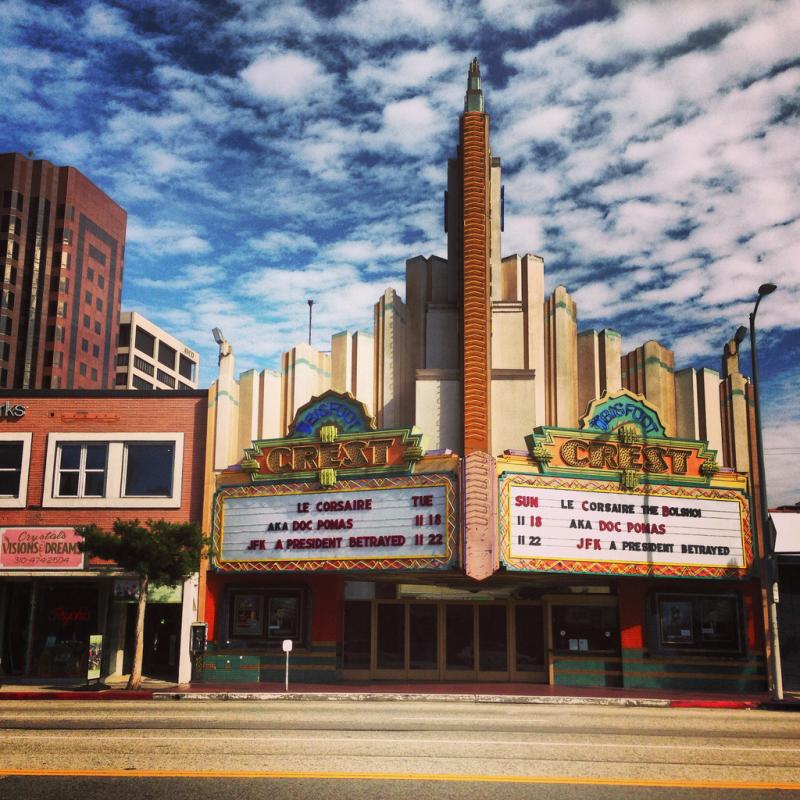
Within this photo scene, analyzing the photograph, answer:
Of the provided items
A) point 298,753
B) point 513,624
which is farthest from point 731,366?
point 298,753

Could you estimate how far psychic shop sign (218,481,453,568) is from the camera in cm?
2630

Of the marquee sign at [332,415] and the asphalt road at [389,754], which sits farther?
the marquee sign at [332,415]

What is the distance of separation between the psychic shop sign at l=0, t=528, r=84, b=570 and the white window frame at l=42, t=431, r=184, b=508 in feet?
3.32

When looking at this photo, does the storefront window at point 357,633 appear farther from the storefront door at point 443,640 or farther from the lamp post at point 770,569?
the lamp post at point 770,569

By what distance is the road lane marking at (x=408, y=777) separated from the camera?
11391 mm

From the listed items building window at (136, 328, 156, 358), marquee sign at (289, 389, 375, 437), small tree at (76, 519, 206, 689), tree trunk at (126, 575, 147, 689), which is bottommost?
tree trunk at (126, 575, 147, 689)

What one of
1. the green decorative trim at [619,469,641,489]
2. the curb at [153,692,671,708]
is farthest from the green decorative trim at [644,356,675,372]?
the curb at [153,692,671,708]

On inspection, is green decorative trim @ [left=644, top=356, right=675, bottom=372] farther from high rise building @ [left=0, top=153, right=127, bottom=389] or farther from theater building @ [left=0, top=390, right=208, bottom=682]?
high rise building @ [left=0, top=153, right=127, bottom=389]

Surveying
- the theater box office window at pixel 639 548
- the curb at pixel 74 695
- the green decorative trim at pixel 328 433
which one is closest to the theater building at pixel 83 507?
the green decorative trim at pixel 328 433

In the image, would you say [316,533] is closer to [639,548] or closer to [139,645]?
[139,645]

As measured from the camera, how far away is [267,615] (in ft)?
95.5

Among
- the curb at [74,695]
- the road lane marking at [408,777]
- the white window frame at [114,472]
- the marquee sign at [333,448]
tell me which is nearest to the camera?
the road lane marking at [408,777]

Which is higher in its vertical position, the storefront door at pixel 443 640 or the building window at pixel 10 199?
the building window at pixel 10 199

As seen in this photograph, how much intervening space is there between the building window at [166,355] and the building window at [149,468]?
353 feet
